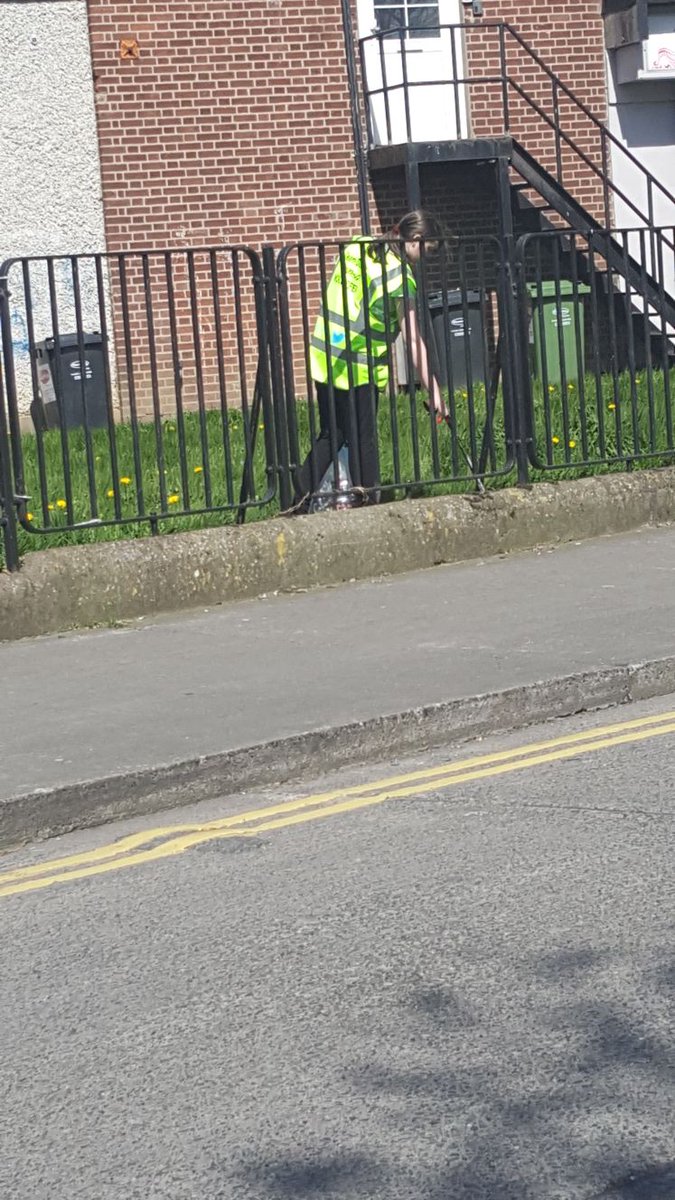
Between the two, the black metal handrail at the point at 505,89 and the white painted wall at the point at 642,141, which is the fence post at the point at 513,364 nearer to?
the black metal handrail at the point at 505,89

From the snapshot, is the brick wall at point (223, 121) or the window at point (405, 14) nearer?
the brick wall at point (223, 121)

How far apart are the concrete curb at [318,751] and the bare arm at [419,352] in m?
2.94

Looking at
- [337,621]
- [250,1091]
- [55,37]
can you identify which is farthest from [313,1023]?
[55,37]

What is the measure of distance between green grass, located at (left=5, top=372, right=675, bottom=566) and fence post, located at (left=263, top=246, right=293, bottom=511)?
130 mm

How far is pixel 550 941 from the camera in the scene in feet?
14.9

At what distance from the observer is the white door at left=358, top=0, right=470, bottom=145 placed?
18.0 meters

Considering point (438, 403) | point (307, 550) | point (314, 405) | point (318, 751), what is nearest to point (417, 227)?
point (438, 403)

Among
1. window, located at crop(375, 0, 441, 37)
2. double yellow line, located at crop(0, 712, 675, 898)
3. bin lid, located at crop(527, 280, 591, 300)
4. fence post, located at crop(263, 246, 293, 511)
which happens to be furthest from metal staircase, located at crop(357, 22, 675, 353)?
double yellow line, located at crop(0, 712, 675, 898)

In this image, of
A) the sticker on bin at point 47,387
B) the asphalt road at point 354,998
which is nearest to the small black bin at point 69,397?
the sticker on bin at point 47,387

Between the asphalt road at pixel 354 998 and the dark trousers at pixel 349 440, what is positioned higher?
the dark trousers at pixel 349 440

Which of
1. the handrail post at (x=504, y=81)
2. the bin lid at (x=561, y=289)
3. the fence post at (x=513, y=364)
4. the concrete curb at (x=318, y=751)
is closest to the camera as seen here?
the concrete curb at (x=318, y=751)

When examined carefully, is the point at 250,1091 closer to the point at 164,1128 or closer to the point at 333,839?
the point at 164,1128

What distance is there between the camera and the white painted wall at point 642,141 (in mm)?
19328

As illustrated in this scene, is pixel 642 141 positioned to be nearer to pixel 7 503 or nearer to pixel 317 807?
pixel 7 503
